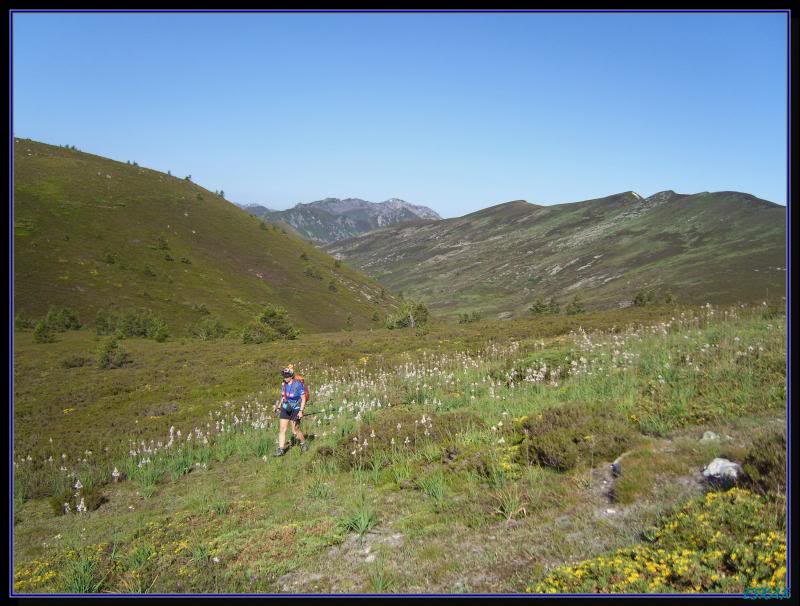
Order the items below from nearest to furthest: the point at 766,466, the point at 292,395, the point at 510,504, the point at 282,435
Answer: the point at 766,466 → the point at 510,504 → the point at 282,435 → the point at 292,395

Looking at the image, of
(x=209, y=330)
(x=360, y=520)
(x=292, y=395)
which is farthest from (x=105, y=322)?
(x=360, y=520)

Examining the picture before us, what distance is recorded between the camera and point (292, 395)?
1130cm

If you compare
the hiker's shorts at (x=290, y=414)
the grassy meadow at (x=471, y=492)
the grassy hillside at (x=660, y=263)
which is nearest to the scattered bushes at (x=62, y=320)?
the grassy meadow at (x=471, y=492)

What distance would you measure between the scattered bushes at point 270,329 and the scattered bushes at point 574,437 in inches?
1544

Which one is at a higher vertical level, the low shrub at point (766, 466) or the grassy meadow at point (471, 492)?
the low shrub at point (766, 466)

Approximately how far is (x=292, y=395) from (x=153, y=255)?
86994 millimetres

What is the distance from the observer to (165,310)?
68.7m

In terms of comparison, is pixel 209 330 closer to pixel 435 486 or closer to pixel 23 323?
pixel 23 323

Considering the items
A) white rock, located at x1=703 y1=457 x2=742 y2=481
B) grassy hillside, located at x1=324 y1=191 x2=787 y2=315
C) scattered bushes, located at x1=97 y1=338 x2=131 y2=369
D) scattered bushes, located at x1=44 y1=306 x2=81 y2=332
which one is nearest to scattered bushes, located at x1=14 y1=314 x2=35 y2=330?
scattered bushes, located at x1=44 y1=306 x2=81 y2=332

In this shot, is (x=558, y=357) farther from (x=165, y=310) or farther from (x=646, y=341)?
(x=165, y=310)

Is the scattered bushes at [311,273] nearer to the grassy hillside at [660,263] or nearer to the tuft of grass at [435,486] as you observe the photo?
the grassy hillside at [660,263]

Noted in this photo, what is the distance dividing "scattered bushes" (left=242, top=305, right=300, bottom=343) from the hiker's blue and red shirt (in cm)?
3366

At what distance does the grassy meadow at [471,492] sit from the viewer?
414 cm

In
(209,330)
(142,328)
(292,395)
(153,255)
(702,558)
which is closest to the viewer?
(702,558)
